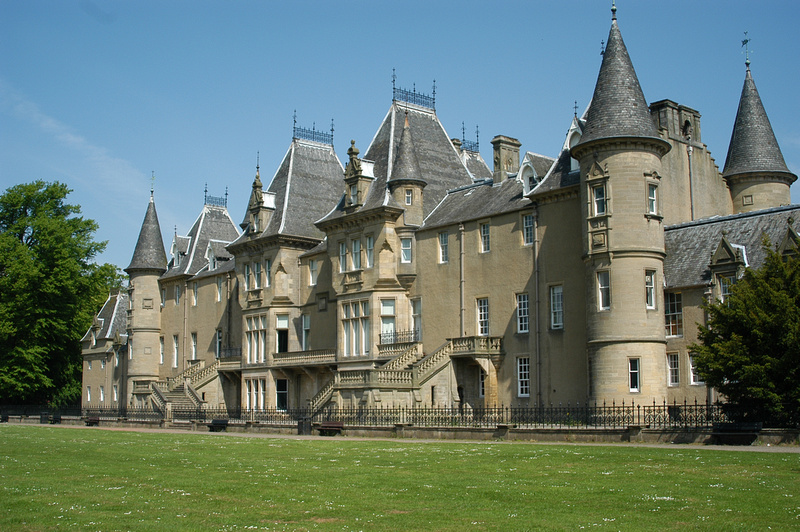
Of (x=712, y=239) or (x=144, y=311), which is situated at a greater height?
(x=712, y=239)

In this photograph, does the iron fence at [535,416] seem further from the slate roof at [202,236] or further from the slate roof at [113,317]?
the slate roof at [113,317]

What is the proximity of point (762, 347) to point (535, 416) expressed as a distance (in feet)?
27.1

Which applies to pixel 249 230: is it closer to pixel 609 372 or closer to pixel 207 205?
pixel 207 205

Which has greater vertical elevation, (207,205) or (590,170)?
(207,205)

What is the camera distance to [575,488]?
49.3 ft

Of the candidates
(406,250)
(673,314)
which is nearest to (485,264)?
(406,250)

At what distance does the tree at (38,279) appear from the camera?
→ 61719mm

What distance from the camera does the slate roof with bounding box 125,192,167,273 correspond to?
68.8 meters

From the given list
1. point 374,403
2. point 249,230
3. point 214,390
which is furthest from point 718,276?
point 214,390

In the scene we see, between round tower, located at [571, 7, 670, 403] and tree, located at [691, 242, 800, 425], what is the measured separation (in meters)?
7.56

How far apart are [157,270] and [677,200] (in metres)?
43.0

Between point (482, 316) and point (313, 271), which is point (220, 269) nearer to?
point (313, 271)

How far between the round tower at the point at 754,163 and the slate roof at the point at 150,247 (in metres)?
43.7

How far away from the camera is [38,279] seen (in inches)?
2463
